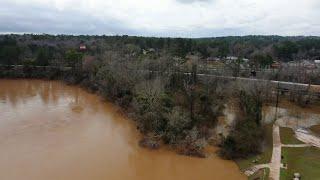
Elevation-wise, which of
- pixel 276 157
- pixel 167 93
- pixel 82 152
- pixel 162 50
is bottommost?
pixel 82 152

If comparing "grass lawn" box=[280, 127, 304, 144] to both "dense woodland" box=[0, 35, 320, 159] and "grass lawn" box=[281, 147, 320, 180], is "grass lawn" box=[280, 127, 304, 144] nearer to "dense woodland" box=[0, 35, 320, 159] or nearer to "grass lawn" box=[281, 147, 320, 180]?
"grass lawn" box=[281, 147, 320, 180]

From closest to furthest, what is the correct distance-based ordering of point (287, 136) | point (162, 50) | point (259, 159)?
1. point (259, 159)
2. point (287, 136)
3. point (162, 50)

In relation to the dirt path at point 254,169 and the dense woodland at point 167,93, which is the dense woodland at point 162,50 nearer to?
the dense woodland at point 167,93

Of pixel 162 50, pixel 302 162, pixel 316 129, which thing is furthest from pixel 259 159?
pixel 162 50

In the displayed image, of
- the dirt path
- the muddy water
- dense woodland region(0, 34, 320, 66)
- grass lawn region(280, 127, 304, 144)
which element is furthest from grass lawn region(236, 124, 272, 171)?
dense woodland region(0, 34, 320, 66)

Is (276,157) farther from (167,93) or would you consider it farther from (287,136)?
(167,93)

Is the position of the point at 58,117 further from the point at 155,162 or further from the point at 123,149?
the point at 155,162
